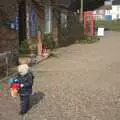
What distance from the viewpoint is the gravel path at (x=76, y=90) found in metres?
8.88

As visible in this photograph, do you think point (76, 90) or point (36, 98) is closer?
point (36, 98)

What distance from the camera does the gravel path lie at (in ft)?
29.1

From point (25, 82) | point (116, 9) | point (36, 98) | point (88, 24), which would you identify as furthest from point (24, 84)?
point (116, 9)

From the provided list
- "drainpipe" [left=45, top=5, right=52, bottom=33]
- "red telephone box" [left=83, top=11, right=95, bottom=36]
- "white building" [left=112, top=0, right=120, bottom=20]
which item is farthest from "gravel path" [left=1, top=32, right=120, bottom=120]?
"white building" [left=112, top=0, right=120, bottom=20]

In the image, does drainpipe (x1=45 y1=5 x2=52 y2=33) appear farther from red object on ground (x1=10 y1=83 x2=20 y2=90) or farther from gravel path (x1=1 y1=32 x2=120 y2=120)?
red object on ground (x1=10 y1=83 x2=20 y2=90)

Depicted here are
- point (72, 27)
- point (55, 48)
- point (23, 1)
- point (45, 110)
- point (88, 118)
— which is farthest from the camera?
point (72, 27)

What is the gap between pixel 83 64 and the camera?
16.7 meters

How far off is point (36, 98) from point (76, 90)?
1273 mm

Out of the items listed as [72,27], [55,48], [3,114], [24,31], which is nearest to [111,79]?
[3,114]

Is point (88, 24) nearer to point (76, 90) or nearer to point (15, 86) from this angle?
point (76, 90)

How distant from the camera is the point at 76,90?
11.1 m

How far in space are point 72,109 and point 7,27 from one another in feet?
27.1

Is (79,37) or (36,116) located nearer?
(36,116)

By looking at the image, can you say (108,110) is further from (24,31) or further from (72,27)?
(72,27)
